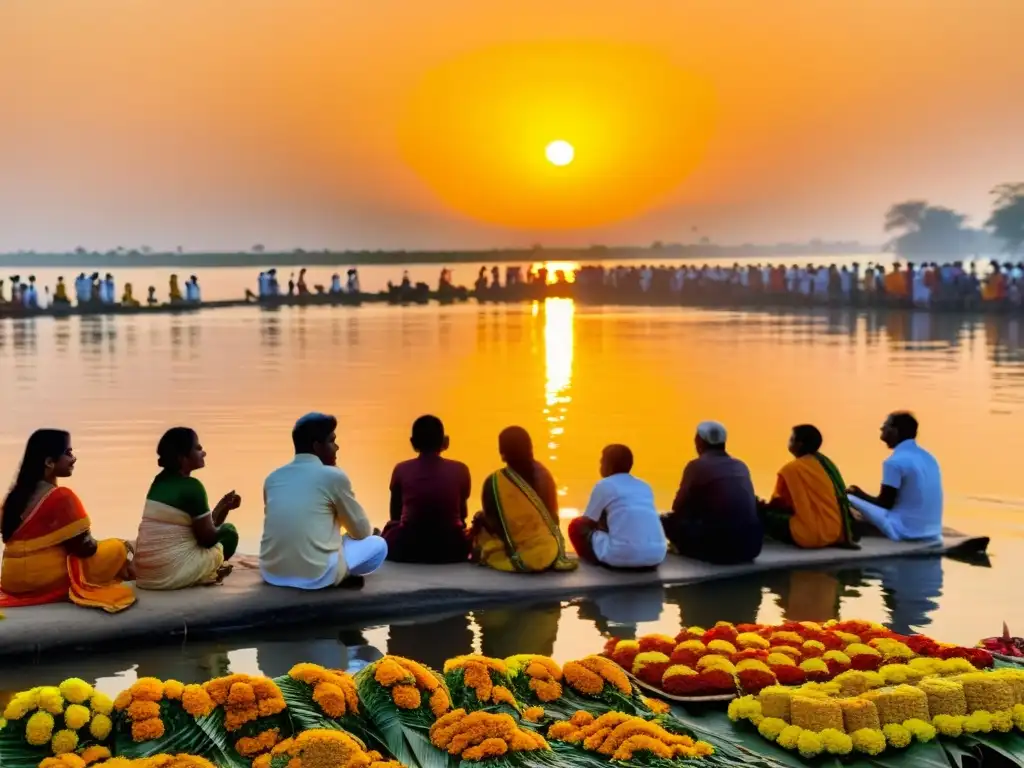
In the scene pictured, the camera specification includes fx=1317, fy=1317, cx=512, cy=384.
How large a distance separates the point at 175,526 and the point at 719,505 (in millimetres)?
3200

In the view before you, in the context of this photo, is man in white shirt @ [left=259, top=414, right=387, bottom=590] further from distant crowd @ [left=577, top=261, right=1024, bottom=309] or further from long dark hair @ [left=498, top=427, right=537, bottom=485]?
distant crowd @ [left=577, top=261, right=1024, bottom=309]

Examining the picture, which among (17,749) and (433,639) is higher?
(17,749)

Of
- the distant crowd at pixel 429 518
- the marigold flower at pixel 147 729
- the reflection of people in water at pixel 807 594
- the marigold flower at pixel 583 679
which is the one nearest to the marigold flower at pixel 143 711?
the marigold flower at pixel 147 729

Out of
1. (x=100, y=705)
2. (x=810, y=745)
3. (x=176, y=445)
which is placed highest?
(x=176, y=445)

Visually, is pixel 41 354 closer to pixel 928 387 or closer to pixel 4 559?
pixel 928 387

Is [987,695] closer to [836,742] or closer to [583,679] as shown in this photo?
[836,742]

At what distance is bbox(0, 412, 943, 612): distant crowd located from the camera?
663 centimetres

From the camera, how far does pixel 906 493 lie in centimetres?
867

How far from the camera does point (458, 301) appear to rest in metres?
47.0

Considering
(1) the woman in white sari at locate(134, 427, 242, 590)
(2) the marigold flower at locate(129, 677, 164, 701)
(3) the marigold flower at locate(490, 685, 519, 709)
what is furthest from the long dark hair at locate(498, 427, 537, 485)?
(2) the marigold flower at locate(129, 677, 164, 701)

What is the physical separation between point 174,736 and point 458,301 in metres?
42.9

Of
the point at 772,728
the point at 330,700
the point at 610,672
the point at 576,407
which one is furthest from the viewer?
the point at 576,407

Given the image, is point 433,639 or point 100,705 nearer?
point 100,705

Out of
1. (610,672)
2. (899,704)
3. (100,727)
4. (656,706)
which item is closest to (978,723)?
(899,704)
